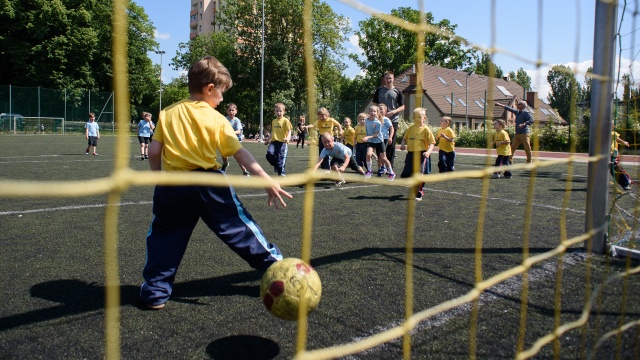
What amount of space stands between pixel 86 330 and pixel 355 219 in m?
3.29

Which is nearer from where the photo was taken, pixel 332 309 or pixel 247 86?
pixel 332 309

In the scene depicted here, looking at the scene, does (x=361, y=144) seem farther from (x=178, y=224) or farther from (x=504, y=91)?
(x=504, y=91)

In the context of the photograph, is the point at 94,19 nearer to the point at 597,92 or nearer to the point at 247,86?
the point at 247,86

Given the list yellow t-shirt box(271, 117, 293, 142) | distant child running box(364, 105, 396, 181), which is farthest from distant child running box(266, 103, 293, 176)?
distant child running box(364, 105, 396, 181)

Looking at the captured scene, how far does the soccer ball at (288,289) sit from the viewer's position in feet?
6.88

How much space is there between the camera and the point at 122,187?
1203 mm

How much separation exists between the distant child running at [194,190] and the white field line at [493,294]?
812 millimetres

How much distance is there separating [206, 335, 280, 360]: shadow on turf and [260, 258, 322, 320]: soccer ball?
0.55ft

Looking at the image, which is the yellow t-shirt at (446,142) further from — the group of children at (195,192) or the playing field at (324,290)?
the group of children at (195,192)

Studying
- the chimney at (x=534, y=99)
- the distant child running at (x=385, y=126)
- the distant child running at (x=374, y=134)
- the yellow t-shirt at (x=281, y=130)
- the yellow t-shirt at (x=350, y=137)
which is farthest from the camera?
the yellow t-shirt at (x=350, y=137)

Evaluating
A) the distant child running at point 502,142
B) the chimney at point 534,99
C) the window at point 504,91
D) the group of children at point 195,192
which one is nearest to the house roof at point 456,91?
the window at point 504,91

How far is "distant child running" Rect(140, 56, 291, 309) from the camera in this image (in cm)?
242

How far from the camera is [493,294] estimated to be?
2896mm

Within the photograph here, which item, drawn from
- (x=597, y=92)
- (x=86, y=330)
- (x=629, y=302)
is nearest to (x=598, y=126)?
(x=597, y=92)
